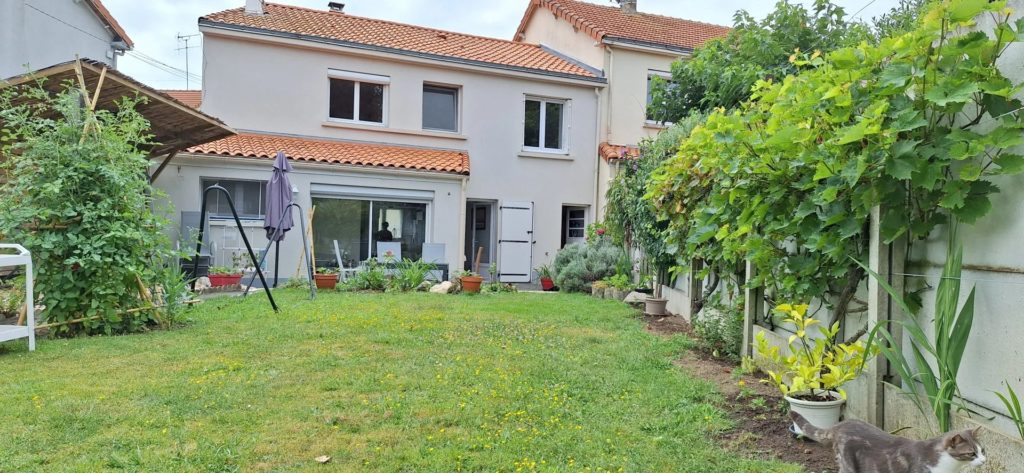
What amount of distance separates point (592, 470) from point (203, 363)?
3.50 meters

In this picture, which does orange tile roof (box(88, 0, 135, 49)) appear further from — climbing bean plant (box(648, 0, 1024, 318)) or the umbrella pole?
climbing bean plant (box(648, 0, 1024, 318))

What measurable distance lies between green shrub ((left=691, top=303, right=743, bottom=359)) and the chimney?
12072 millimetres

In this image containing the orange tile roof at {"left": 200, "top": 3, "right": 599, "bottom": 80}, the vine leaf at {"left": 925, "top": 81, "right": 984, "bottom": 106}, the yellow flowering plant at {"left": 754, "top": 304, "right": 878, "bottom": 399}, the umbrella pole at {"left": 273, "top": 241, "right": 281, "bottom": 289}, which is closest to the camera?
the vine leaf at {"left": 925, "top": 81, "right": 984, "bottom": 106}

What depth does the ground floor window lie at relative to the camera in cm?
1213

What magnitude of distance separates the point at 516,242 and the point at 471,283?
3083 mm

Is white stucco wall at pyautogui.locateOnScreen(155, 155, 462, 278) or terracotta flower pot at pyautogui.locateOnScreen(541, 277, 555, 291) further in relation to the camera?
terracotta flower pot at pyautogui.locateOnScreen(541, 277, 555, 291)

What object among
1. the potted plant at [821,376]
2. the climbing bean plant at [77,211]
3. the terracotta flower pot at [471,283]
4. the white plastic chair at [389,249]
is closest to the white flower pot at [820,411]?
the potted plant at [821,376]

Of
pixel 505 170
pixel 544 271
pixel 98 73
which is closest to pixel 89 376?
pixel 98 73

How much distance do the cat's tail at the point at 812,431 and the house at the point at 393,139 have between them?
998cm

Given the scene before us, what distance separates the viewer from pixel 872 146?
8.86 feet

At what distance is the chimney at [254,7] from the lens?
42.5ft

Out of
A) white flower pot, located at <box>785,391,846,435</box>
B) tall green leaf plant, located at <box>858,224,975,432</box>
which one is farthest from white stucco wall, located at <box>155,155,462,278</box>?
tall green leaf plant, located at <box>858,224,975,432</box>

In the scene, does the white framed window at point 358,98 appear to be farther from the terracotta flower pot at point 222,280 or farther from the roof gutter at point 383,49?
the terracotta flower pot at point 222,280

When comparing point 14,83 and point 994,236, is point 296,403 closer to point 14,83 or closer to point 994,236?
point 994,236
